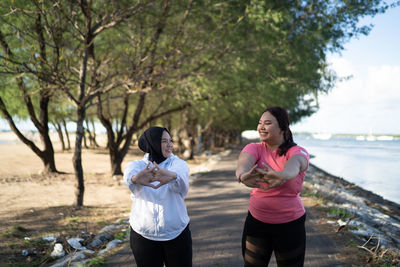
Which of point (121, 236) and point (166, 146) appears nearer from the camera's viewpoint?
point (166, 146)

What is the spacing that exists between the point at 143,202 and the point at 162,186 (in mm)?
234

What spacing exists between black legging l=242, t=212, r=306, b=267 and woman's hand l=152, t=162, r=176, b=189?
860 mm

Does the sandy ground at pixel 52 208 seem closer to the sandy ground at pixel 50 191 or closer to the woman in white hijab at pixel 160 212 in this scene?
the sandy ground at pixel 50 191

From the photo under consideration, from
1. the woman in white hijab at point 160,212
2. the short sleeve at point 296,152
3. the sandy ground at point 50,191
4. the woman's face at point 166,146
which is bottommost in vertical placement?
the sandy ground at point 50,191

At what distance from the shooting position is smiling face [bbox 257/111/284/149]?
260 centimetres

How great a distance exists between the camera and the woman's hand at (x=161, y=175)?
8.10 feet

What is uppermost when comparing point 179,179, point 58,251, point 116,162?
point 179,179

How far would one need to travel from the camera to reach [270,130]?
8.52 ft

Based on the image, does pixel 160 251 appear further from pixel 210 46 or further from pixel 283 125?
pixel 210 46

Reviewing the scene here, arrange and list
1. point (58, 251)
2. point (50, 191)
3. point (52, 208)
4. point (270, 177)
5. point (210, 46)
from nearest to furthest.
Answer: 1. point (270, 177)
2. point (58, 251)
3. point (52, 208)
4. point (210, 46)
5. point (50, 191)

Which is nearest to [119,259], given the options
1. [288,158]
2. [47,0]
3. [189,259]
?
[189,259]

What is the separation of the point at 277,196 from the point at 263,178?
1.25 ft

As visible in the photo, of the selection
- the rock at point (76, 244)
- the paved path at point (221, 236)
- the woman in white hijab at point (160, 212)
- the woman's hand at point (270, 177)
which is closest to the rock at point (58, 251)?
the rock at point (76, 244)

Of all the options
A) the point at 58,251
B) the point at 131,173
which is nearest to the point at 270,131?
the point at 131,173
